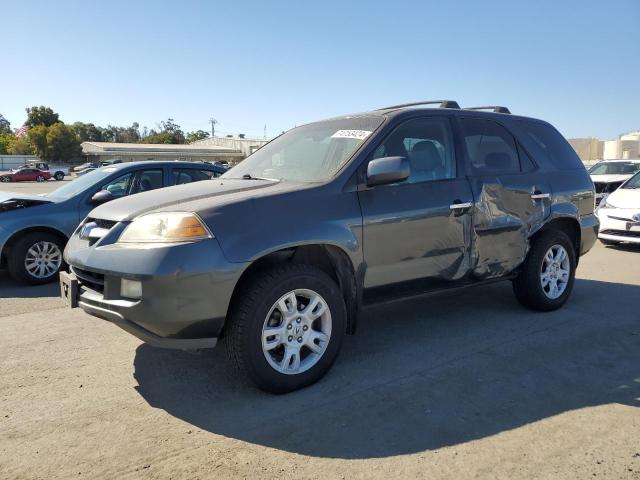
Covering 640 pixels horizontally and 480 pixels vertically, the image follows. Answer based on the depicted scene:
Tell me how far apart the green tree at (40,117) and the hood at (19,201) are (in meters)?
82.3

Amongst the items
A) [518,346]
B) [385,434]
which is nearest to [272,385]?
[385,434]

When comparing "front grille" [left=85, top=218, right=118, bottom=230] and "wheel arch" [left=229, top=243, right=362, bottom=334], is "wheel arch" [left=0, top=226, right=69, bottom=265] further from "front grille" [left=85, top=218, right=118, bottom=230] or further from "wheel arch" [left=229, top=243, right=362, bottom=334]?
"wheel arch" [left=229, top=243, right=362, bottom=334]

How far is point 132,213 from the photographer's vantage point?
3.44 meters

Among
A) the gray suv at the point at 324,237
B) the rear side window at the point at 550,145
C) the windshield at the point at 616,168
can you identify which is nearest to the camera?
the gray suv at the point at 324,237

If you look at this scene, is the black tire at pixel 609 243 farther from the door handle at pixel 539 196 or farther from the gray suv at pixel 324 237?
the door handle at pixel 539 196

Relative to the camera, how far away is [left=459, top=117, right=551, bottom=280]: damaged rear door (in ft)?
14.6

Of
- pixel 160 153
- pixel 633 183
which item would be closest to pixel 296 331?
pixel 633 183

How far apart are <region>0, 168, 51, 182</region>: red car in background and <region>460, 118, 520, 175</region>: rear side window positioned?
53.9 m

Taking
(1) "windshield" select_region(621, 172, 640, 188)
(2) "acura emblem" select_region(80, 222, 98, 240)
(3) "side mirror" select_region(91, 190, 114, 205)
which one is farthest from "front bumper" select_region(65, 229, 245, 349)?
(1) "windshield" select_region(621, 172, 640, 188)

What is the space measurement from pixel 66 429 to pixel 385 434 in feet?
5.97

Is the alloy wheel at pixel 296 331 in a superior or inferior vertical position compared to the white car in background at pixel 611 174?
inferior

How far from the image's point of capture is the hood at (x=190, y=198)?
11.0 feet

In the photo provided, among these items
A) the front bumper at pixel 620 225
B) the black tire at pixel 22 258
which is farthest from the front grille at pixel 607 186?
the black tire at pixel 22 258

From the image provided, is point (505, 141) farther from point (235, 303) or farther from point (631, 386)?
point (235, 303)
